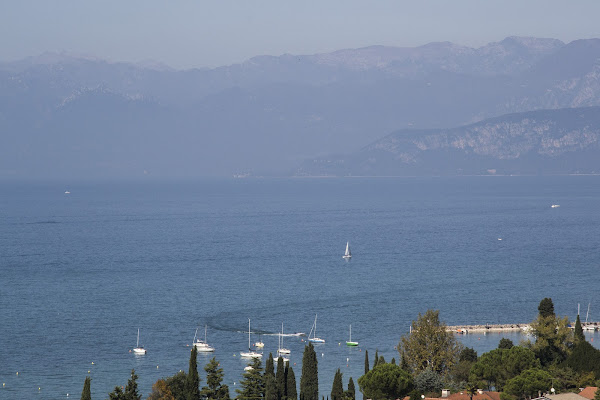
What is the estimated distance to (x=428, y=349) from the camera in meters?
59.0

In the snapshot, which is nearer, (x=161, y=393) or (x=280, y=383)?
(x=280, y=383)

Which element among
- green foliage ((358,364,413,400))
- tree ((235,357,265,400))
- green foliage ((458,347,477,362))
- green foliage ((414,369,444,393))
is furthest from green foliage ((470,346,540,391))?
tree ((235,357,265,400))

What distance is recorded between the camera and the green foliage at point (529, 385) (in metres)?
51.7

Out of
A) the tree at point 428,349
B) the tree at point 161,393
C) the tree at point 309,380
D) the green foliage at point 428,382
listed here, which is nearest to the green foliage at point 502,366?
the green foliage at point 428,382

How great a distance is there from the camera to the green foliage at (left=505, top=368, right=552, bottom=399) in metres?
51.7

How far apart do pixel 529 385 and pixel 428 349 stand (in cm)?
855

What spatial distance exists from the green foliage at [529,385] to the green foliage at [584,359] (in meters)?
5.45

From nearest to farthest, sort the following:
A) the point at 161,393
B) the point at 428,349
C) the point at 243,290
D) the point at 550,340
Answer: the point at 161,393, the point at 428,349, the point at 550,340, the point at 243,290

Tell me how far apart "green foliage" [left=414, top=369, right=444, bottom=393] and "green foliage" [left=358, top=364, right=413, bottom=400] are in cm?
223

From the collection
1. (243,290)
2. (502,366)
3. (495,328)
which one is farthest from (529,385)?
(243,290)

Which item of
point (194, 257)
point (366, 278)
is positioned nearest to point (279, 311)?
point (366, 278)

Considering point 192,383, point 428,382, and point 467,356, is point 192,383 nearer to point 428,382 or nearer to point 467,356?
point 428,382

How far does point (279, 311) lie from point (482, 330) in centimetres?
1924

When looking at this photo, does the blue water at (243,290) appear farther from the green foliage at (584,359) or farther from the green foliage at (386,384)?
the green foliage at (584,359)
